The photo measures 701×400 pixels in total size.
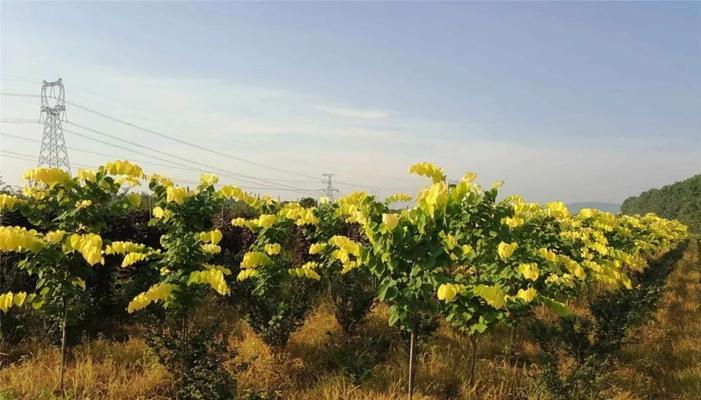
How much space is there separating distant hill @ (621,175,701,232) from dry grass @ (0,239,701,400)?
6484cm

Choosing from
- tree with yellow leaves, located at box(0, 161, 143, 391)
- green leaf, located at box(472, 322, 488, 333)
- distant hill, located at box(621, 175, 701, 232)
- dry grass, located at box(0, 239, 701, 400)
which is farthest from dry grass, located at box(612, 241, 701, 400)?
distant hill, located at box(621, 175, 701, 232)

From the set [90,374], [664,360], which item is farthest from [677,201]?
[90,374]

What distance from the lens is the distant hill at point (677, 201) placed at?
2887 inches

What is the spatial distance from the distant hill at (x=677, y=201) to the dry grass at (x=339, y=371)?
64.8 metres

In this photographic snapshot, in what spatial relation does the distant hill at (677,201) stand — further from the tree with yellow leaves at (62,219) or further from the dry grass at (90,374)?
the tree with yellow leaves at (62,219)

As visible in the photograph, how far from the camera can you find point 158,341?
4332 mm

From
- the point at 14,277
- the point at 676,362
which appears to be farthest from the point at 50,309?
the point at 676,362

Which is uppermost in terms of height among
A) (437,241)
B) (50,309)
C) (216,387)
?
(437,241)

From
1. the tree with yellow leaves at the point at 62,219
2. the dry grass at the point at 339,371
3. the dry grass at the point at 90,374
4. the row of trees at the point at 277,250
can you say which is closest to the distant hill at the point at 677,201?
the dry grass at the point at 339,371

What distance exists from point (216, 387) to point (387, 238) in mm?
1862

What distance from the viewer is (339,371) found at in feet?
16.3

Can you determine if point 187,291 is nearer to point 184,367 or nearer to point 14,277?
point 184,367

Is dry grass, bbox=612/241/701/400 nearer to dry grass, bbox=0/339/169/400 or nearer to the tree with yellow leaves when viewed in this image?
dry grass, bbox=0/339/169/400

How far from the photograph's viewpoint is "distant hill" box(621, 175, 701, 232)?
73.3 meters
